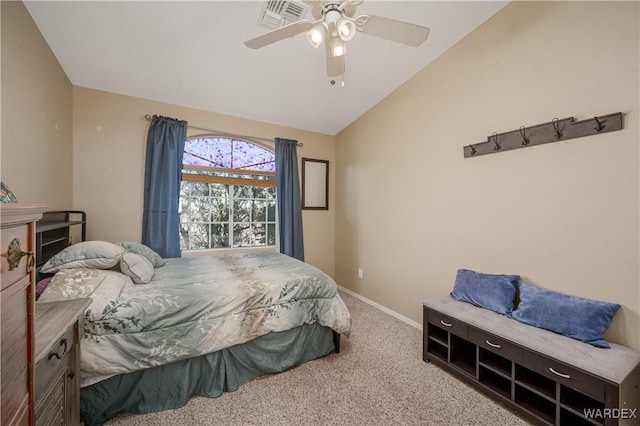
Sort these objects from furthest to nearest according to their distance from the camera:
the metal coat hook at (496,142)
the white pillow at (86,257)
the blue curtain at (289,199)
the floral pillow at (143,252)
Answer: the blue curtain at (289,199)
the floral pillow at (143,252)
the metal coat hook at (496,142)
the white pillow at (86,257)

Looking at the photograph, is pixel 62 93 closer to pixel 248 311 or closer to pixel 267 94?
pixel 267 94

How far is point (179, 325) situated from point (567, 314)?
2487 millimetres

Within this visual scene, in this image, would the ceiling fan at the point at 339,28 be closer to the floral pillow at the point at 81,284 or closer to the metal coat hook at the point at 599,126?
the metal coat hook at the point at 599,126

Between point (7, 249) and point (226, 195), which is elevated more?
point (226, 195)

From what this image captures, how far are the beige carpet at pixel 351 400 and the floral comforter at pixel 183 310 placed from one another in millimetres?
335

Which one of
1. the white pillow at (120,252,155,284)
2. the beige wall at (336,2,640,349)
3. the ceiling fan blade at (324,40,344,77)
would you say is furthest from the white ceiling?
the white pillow at (120,252,155,284)

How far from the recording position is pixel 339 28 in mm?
1531

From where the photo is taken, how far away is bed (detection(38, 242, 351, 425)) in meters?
1.52

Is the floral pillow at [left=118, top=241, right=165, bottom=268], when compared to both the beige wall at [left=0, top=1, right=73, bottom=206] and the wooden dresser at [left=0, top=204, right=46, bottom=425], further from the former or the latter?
the wooden dresser at [left=0, top=204, right=46, bottom=425]

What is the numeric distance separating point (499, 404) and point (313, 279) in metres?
1.53

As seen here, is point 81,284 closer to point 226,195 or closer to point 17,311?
point 17,311

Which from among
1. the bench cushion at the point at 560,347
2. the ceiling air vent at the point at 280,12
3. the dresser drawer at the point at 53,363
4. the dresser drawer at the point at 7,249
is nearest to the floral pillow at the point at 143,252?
the dresser drawer at the point at 53,363

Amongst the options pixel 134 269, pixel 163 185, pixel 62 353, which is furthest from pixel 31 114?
pixel 62 353

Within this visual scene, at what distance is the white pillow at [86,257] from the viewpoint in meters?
1.72
